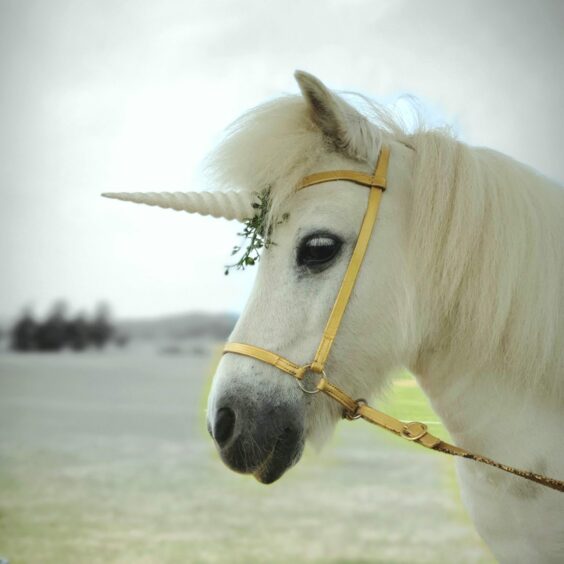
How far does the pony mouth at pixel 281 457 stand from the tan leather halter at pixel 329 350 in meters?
0.09

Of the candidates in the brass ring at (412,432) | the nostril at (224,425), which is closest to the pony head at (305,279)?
the nostril at (224,425)

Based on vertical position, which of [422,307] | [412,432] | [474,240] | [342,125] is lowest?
[412,432]

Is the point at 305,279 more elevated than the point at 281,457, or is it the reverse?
the point at 305,279

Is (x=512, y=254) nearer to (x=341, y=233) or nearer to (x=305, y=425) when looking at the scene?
(x=341, y=233)

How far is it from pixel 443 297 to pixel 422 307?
0.04 meters

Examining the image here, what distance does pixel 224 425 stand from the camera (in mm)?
874

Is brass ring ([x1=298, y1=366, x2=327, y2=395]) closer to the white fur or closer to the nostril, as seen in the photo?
the white fur

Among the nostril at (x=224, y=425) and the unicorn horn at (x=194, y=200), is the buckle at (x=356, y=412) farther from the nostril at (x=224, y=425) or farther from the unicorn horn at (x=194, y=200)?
the unicorn horn at (x=194, y=200)

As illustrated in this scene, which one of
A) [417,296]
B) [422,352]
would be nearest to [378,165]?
[417,296]

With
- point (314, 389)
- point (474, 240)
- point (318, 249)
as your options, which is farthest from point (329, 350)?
point (474, 240)

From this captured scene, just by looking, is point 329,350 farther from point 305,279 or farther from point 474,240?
point 474,240

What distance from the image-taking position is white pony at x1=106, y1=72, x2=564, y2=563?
897 mm

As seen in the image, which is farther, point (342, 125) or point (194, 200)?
point (194, 200)

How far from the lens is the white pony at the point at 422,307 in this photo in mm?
897
